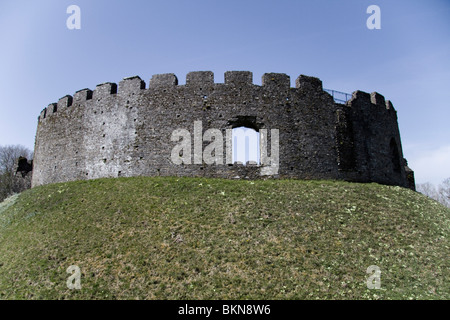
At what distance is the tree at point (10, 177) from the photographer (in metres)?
26.7

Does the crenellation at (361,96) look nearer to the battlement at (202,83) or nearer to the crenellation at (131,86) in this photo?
the battlement at (202,83)

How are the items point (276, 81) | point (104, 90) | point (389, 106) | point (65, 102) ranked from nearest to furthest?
point (276, 81)
point (104, 90)
point (65, 102)
point (389, 106)

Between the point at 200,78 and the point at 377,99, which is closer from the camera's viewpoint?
the point at 200,78

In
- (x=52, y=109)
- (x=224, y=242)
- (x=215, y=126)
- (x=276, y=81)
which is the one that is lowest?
(x=224, y=242)

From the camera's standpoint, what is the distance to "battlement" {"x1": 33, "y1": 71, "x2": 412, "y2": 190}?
17766 mm

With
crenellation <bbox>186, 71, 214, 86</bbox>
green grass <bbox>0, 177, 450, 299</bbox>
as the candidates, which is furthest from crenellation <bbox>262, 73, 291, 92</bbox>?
green grass <bbox>0, 177, 450, 299</bbox>

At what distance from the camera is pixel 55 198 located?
52.6 ft

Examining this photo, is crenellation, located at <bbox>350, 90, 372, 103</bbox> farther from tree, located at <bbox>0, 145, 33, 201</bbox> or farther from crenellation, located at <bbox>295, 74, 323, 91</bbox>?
tree, located at <bbox>0, 145, 33, 201</bbox>

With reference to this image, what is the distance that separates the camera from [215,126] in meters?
17.8

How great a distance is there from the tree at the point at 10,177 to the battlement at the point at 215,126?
8190 millimetres

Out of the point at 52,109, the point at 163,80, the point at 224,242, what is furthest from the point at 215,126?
the point at 52,109

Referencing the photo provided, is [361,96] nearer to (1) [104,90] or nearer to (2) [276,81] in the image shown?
(2) [276,81]

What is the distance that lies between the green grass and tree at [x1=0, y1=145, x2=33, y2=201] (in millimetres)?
11782

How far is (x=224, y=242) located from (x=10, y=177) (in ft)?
106
